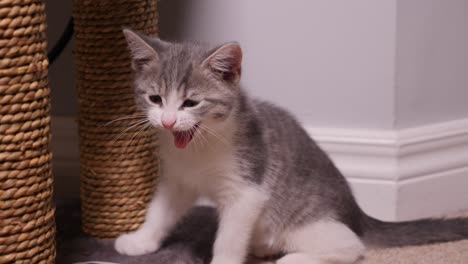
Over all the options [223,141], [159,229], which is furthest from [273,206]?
[159,229]

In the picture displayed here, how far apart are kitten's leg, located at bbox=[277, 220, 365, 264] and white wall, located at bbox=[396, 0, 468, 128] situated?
1.58 ft

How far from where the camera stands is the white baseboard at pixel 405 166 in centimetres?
182

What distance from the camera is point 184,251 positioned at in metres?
1.62

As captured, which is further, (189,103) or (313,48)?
(313,48)

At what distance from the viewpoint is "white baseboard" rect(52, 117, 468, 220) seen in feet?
5.98

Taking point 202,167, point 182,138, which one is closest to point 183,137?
point 182,138

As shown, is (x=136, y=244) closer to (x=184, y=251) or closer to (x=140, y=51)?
(x=184, y=251)

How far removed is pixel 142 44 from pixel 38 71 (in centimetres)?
29

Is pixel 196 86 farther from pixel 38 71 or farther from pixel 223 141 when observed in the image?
pixel 38 71

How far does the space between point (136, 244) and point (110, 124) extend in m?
0.34

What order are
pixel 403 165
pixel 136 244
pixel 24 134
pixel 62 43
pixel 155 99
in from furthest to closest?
pixel 62 43 < pixel 403 165 < pixel 136 244 < pixel 155 99 < pixel 24 134

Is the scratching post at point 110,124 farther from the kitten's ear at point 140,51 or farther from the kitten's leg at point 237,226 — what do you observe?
the kitten's leg at point 237,226

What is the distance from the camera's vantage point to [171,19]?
6.49 ft

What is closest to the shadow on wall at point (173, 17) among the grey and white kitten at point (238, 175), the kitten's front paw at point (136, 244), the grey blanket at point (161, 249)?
the grey and white kitten at point (238, 175)
